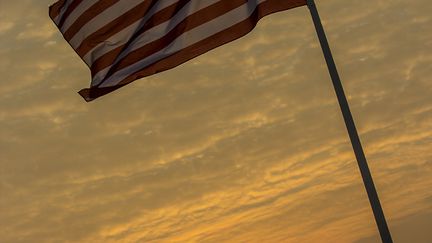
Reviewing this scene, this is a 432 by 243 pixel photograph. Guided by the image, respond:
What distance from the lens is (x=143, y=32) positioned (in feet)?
41.9

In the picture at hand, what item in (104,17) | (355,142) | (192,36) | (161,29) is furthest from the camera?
(104,17)

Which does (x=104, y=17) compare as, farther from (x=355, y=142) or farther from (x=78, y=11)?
(x=355, y=142)

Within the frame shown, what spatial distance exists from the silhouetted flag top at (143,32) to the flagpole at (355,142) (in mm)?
1214

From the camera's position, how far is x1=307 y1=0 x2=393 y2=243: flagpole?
1052 cm

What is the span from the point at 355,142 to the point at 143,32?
160 inches

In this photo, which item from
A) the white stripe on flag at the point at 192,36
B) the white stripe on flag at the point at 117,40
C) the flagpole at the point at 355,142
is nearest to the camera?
the flagpole at the point at 355,142

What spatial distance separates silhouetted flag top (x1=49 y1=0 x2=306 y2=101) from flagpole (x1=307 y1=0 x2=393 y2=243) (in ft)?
3.98

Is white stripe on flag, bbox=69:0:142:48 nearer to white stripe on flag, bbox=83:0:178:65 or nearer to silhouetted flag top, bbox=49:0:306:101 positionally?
silhouetted flag top, bbox=49:0:306:101

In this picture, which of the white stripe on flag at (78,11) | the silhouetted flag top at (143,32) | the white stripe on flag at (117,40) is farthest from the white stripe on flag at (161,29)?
the white stripe on flag at (78,11)

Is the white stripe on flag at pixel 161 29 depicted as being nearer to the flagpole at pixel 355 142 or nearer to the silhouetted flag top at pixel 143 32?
the silhouetted flag top at pixel 143 32

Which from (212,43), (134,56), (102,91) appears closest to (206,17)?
(212,43)

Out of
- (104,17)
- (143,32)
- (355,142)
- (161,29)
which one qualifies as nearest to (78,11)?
(104,17)

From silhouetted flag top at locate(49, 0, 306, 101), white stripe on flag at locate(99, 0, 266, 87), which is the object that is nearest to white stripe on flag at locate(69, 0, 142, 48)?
silhouetted flag top at locate(49, 0, 306, 101)

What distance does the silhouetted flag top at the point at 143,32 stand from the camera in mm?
12377
